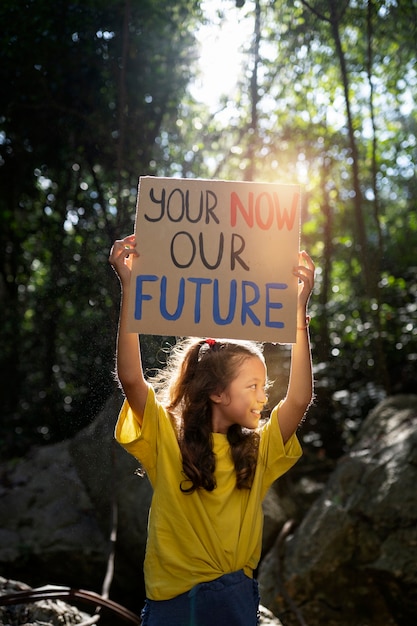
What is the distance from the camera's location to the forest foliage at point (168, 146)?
174 inches

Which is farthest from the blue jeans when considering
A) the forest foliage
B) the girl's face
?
the forest foliage

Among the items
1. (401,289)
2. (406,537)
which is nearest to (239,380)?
(406,537)

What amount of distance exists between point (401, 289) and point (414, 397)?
4.29ft

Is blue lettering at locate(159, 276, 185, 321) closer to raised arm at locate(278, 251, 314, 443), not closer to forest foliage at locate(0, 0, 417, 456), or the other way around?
raised arm at locate(278, 251, 314, 443)

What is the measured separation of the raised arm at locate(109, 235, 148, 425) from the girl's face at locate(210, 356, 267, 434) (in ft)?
0.61

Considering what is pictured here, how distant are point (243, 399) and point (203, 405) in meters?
0.10

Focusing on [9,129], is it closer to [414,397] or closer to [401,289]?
[401,289]

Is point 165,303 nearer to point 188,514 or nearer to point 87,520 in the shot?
point 188,514

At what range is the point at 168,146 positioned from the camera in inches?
210

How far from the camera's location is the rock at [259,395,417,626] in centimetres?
288

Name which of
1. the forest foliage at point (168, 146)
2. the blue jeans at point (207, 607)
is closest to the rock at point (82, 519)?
the forest foliage at point (168, 146)

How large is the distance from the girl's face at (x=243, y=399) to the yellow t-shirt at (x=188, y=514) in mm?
49

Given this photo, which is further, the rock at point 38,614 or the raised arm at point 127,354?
the rock at point 38,614

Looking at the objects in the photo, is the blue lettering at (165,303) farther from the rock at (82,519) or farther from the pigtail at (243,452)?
the rock at (82,519)
